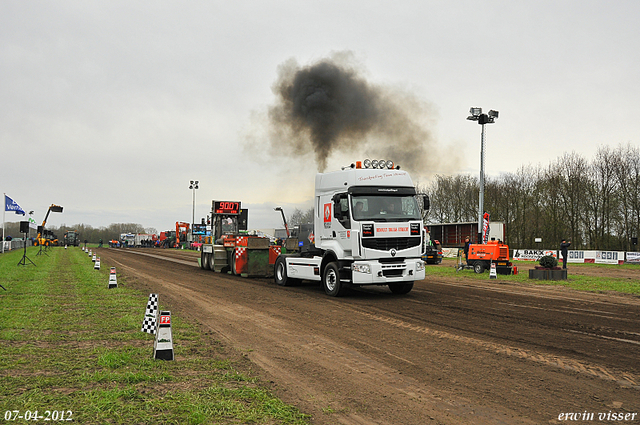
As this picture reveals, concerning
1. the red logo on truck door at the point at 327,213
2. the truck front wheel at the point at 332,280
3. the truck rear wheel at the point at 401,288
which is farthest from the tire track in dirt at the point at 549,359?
the red logo on truck door at the point at 327,213

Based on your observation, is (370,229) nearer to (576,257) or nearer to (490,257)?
(490,257)

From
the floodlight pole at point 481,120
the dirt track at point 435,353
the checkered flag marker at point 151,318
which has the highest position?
the floodlight pole at point 481,120

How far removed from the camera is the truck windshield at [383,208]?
12.8 meters

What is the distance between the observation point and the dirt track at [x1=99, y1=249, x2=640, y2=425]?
15.4ft

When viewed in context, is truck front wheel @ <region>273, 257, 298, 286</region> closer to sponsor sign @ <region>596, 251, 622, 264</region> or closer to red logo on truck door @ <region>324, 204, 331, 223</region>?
red logo on truck door @ <region>324, 204, 331, 223</region>

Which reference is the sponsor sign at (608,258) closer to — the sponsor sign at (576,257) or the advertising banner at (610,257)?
the advertising banner at (610,257)

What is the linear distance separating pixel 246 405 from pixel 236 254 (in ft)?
54.9

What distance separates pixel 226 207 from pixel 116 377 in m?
19.2

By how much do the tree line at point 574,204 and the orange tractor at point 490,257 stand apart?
86.7ft

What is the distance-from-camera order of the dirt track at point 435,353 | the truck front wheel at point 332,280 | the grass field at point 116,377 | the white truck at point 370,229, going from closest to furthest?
the grass field at point 116,377, the dirt track at point 435,353, the white truck at point 370,229, the truck front wheel at point 332,280

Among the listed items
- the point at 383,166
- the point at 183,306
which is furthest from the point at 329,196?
the point at 183,306

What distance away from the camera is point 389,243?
12703 millimetres

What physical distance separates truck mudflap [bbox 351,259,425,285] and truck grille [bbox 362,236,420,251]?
43 centimetres

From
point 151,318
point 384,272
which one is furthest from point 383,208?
point 151,318
